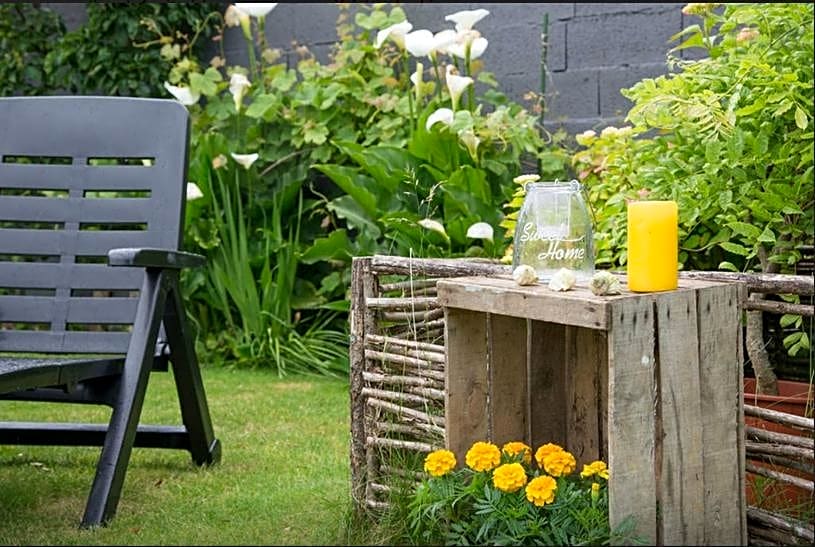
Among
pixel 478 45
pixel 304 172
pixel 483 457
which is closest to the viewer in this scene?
pixel 483 457

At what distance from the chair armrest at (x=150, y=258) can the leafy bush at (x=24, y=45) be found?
3242 millimetres

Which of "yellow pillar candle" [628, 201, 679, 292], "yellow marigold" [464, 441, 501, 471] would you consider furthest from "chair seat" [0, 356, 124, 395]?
"yellow pillar candle" [628, 201, 679, 292]

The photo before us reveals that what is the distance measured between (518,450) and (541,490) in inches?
7.2

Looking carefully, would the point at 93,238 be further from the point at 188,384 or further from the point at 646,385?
the point at 646,385

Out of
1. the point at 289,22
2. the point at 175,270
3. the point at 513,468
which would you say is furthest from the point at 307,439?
the point at 289,22

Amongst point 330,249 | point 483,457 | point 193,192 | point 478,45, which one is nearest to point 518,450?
point 483,457

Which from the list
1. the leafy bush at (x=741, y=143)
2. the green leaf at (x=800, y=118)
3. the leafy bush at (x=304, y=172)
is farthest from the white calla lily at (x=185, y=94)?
the green leaf at (x=800, y=118)

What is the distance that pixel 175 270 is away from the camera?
2.80 m

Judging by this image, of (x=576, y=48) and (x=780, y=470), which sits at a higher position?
(x=576, y=48)

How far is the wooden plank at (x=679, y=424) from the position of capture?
192cm

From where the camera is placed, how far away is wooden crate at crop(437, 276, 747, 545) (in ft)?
6.16

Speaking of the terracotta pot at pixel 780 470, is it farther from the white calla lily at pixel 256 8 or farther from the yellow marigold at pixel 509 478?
the white calla lily at pixel 256 8

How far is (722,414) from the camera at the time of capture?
6.57 ft

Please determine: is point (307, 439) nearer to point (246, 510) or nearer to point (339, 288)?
point (246, 510)
